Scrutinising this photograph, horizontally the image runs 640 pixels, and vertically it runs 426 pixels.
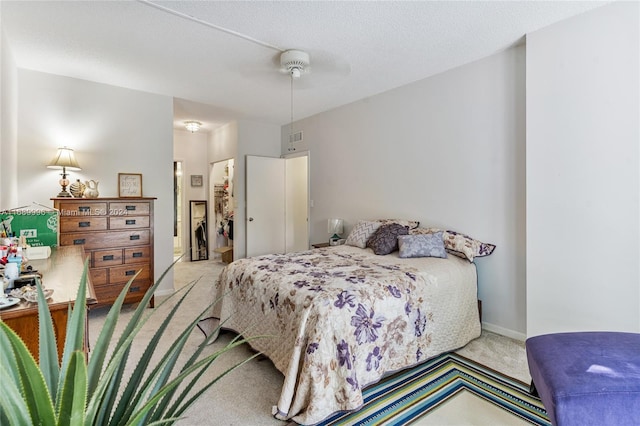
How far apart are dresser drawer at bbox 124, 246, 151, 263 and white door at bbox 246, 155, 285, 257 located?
1896 millimetres

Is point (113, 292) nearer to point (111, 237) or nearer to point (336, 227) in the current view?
point (111, 237)

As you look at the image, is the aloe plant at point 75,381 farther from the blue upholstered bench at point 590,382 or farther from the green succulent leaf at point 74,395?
the blue upholstered bench at point 590,382

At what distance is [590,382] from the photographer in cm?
130

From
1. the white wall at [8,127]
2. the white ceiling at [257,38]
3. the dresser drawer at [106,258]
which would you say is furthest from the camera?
the dresser drawer at [106,258]

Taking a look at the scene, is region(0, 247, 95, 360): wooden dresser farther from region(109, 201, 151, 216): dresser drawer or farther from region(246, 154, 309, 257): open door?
region(246, 154, 309, 257): open door

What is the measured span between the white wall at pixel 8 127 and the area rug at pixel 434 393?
3110mm

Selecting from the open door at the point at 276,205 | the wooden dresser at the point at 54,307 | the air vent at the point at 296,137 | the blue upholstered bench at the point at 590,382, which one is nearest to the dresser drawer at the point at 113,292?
the wooden dresser at the point at 54,307

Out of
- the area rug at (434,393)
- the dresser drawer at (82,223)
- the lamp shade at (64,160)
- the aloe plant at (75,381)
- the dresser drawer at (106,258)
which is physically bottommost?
the area rug at (434,393)

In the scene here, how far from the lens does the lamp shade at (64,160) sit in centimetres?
329

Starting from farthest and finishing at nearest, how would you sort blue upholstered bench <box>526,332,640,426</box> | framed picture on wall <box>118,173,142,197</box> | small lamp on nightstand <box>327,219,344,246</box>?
1. small lamp on nightstand <box>327,219,344,246</box>
2. framed picture on wall <box>118,173,142,197</box>
3. blue upholstered bench <box>526,332,640,426</box>

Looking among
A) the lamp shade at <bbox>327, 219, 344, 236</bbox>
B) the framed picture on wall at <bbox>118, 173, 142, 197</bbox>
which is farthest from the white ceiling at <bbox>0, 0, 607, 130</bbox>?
the lamp shade at <bbox>327, 219, 344, 236</bbox>

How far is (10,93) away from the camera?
9.48 ft

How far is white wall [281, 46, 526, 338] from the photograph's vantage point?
9.24ft

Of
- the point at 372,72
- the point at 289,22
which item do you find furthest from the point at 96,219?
the point at 372,72
